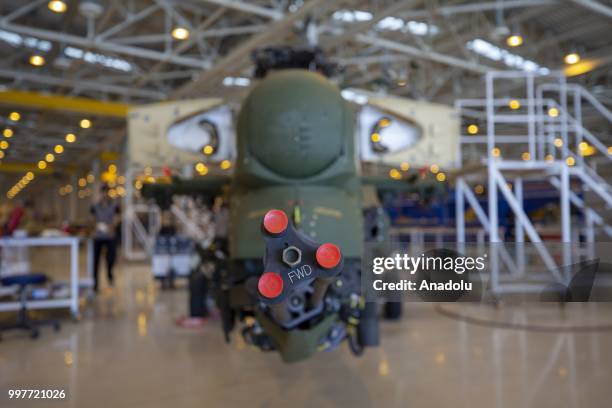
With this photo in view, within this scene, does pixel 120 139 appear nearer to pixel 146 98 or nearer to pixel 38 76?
pixel 146 98

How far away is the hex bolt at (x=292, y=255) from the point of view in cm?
149

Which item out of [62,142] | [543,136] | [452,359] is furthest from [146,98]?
[452,359]

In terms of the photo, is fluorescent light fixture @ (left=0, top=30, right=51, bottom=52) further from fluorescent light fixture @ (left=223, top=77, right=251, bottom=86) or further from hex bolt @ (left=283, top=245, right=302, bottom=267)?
hex bolt @ (left=283, top=245, right=302, bottom=267)

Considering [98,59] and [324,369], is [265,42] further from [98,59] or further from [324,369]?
[324,369]

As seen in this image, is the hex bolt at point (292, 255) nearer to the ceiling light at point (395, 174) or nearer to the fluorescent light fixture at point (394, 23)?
the ceiling light at point (395, 174)

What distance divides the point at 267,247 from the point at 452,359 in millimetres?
3313

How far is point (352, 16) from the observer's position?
10.7m


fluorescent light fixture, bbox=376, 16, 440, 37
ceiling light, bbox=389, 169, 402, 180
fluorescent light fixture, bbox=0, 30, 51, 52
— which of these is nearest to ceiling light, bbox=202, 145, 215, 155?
ceiling light, bbox=389, 169, 402, 180

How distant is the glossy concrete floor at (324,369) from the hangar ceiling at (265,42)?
278 cm

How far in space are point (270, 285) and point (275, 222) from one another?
185 mm

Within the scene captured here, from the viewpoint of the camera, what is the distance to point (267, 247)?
150 cm

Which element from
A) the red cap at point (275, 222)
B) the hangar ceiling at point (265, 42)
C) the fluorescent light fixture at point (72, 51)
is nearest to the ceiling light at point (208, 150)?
the hangar ceiling at point (265, 42)

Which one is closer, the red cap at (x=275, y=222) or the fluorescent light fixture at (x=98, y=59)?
the red cap at (x=275, y=222)

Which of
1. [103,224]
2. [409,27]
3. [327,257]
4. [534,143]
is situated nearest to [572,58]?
[534,143]
